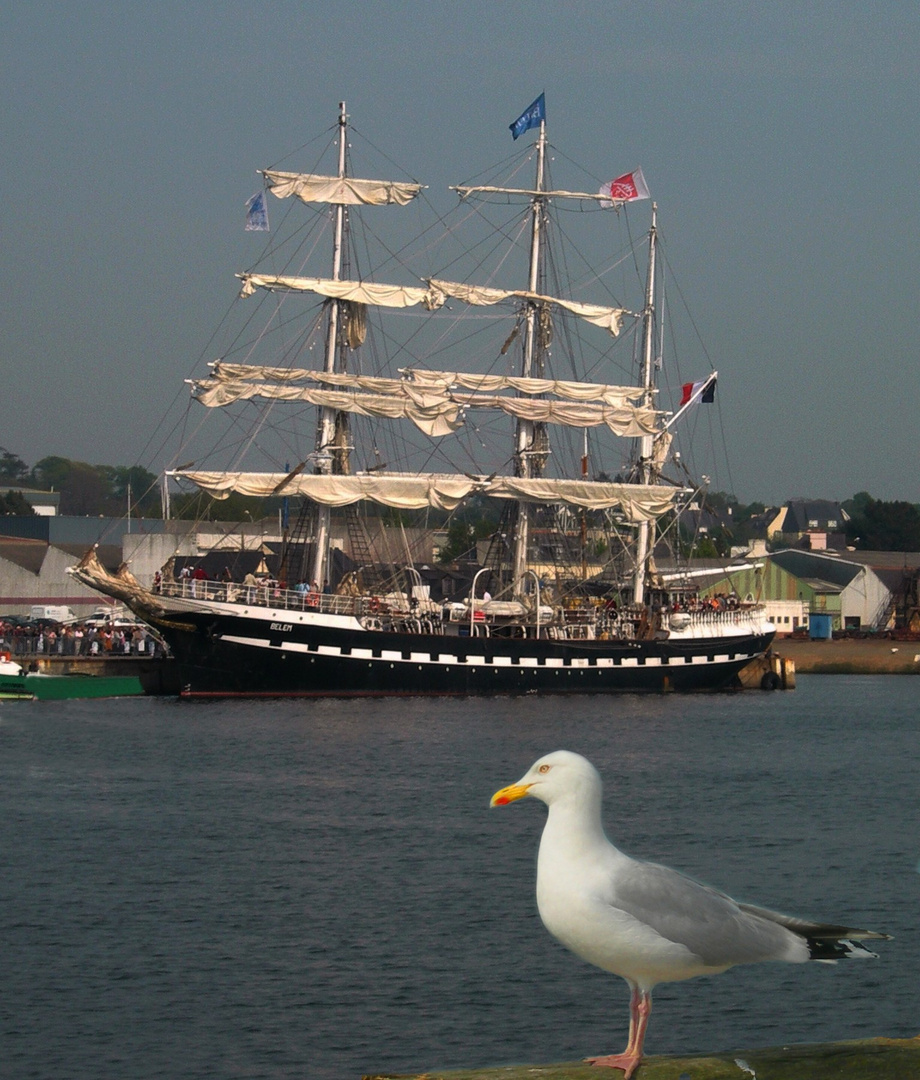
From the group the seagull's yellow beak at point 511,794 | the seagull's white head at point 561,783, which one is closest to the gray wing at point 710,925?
the seagull's white head at point 561,783

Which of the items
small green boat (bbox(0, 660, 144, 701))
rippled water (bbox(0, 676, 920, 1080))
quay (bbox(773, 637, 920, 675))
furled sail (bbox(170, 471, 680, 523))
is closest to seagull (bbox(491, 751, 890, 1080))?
rippled water (bbox(0, 676, 920, 1080))

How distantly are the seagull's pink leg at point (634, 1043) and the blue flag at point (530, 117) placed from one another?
202ft

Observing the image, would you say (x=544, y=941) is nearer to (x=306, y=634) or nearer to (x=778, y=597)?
(x=306, y=634)

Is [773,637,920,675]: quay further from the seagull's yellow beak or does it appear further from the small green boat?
the seagull's yellow beak

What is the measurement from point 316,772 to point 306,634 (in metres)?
21.6

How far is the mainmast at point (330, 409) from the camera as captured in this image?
204 ft

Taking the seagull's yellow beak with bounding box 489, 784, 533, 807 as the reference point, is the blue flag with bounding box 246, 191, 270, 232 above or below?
above

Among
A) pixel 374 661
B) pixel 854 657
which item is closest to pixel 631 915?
pixel 374 661

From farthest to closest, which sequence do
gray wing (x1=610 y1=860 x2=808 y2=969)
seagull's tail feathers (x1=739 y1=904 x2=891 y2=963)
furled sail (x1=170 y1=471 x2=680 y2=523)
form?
furled sail (x1=170 y1=471 x2=680 y2=523)
gray wing (x1=610 y1=860 x2=808 y2=969)
seagull's tail feathers (x1=739 y1=904 x2=891 y2=963)

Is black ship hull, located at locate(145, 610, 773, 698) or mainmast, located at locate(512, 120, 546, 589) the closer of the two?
black ship hull, located at locate(145, 610, 773, 698)

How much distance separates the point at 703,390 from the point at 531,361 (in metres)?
7.89

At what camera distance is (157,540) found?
83250 mm

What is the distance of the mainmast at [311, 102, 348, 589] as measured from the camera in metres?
62.1

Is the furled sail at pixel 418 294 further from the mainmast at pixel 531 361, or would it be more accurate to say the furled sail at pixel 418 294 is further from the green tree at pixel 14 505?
the green tree at pixel 14 505
